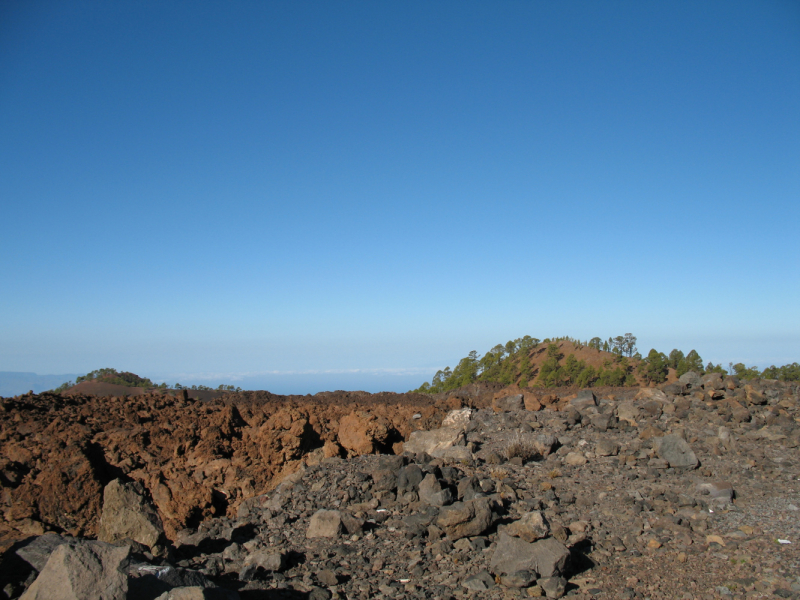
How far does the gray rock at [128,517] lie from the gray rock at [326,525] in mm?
2026

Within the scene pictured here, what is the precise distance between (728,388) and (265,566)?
48.7 feet

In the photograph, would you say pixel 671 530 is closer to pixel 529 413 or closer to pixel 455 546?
pixel 455 546

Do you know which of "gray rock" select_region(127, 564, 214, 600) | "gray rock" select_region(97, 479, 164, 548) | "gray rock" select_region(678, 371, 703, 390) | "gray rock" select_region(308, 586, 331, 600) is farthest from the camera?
"gray rock" select_region(678, 371, 703, 390)

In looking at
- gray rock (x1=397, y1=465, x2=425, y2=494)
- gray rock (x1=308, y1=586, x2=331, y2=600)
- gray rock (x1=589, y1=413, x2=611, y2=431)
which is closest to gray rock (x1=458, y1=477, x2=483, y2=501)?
gray rock (x1=397, y1=465, x2=425, y2=494)

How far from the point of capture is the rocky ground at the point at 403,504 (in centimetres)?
593

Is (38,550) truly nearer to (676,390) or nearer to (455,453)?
(455,453)

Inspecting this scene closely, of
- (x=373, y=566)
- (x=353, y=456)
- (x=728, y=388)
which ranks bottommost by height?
(x=373, y=566)

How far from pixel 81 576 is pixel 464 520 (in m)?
4.65

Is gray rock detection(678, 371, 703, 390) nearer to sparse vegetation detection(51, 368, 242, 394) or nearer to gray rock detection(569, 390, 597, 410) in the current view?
gray rock detection(569, 390, 597, 410)

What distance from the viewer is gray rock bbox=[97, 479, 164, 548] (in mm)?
6793

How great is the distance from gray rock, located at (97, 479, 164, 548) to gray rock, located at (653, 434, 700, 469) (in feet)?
31.4

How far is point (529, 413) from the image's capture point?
14078 millimetres

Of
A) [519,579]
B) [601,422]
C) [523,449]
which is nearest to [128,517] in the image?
[519,579]

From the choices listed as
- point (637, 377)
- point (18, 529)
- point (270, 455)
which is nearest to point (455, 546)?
point (270, 455)
